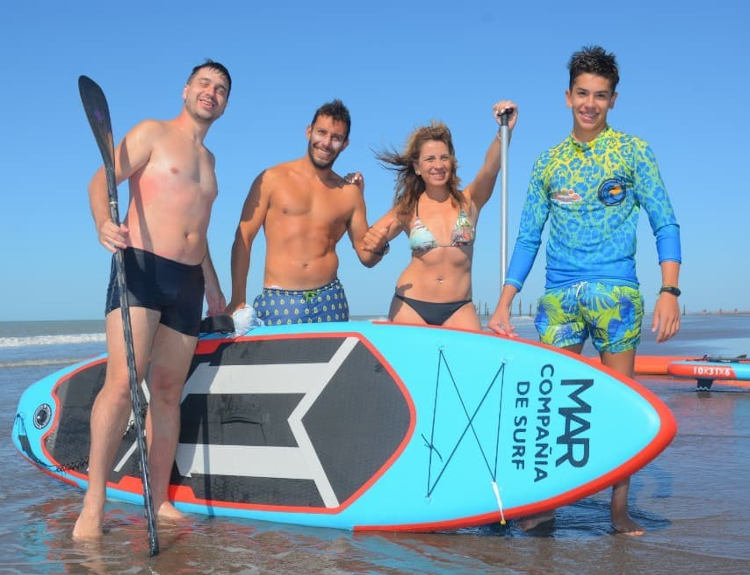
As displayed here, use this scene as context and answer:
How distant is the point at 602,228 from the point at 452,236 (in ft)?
3.30

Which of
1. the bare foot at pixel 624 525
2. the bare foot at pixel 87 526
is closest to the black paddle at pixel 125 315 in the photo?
the bare foot at pixel 87 526

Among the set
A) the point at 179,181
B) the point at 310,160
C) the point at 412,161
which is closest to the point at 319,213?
the point at 310,160

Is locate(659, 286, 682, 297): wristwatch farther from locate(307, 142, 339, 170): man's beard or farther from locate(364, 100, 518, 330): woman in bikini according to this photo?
locate(307, 142, 339, 170): man's beard

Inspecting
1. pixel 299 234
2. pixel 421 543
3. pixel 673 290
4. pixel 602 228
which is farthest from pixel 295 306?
pixel 673 290

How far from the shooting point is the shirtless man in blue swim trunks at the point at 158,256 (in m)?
3.28

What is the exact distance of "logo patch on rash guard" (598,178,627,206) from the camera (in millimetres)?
3156

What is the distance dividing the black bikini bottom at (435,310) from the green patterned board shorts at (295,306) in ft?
1.81

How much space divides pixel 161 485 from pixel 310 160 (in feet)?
6.75

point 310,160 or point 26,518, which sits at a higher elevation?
point 310,160

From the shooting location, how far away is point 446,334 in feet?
11.9

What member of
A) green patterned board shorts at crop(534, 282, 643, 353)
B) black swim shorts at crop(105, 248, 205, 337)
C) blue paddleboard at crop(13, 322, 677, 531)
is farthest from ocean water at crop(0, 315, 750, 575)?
black swim shorts at crop(105, 248, 205, 337)

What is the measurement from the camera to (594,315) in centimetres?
317

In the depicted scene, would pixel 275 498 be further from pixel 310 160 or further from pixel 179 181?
→ pixel 310 160

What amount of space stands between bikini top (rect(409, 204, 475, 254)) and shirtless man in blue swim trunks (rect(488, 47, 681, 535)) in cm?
73
